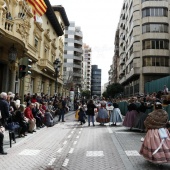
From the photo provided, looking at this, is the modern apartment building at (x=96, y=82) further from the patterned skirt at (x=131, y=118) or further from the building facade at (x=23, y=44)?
the patterned skirt at (x=131, y=118)

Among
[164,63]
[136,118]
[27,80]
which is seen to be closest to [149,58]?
[164,63]

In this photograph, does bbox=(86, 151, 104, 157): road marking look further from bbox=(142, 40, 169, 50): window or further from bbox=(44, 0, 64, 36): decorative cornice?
bbox=(142, 40, 169, 50): window

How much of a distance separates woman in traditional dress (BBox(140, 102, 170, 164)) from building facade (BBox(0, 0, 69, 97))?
302 inches

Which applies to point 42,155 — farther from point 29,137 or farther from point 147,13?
point 147,13

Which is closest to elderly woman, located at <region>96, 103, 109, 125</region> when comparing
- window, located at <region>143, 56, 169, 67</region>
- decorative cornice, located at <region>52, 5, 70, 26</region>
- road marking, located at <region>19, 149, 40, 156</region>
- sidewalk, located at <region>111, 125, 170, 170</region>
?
sidewalk, located at <region>111, 125, 170, 170</region>

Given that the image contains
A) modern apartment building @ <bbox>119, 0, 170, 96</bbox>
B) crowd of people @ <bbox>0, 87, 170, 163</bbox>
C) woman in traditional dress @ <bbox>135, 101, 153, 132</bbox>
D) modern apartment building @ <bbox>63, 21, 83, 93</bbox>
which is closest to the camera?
crowd of people @ <bbox>0, 87, 170, 163</bbox>

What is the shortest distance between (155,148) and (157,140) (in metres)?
→ 0.23

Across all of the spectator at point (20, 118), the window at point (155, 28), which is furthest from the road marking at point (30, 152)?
the window at point (155, 28)

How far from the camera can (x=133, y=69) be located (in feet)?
150

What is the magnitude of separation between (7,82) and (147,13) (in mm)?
33471

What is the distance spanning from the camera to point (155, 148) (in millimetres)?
6742

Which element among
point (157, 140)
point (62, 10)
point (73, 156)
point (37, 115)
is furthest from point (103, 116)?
point (62, 10)

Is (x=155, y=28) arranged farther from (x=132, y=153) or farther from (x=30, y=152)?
(x=30, y=152)

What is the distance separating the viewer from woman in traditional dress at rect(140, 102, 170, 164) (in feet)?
21.8
